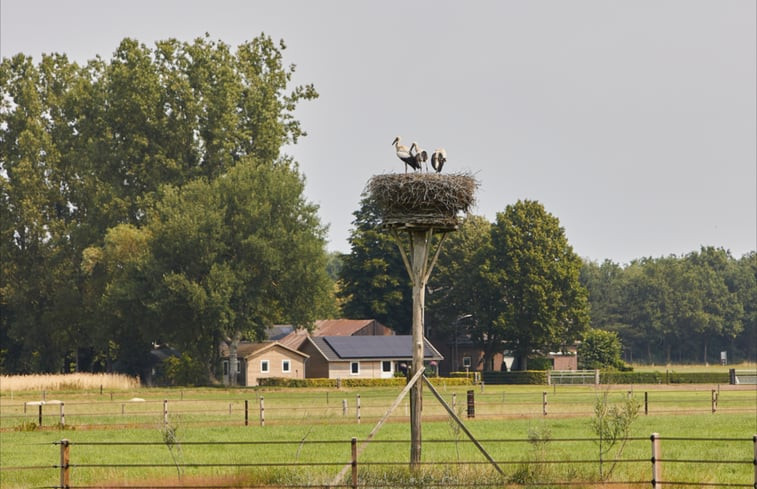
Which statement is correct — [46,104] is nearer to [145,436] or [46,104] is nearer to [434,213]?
[145,436]

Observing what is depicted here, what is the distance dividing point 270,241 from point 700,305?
9821 cm

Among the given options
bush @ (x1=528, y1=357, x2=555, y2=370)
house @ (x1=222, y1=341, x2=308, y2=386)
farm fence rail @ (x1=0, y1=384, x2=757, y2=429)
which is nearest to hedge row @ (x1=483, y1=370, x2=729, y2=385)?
bush @ (x1=528, y1=357, x2=555, y2=370)

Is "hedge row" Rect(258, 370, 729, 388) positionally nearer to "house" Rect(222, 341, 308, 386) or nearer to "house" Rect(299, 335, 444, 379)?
"house" Rect(222, 341, 308, 386)

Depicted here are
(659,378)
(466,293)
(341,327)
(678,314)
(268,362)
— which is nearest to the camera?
(659,378)

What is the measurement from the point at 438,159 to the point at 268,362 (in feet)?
239

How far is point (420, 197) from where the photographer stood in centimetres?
2498

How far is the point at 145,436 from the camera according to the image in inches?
1560

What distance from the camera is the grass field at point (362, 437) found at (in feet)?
79.8

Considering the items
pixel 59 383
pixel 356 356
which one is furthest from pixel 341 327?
pixel 59 383

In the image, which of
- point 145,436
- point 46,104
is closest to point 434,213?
point 145,436

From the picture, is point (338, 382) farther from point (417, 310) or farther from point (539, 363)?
point (417, 310)

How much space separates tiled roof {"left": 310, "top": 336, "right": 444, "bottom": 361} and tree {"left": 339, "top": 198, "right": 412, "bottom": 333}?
41.2 feet

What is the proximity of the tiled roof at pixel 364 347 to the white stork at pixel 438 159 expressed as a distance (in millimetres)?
74713

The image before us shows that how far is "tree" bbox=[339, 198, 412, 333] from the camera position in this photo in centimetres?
11831
